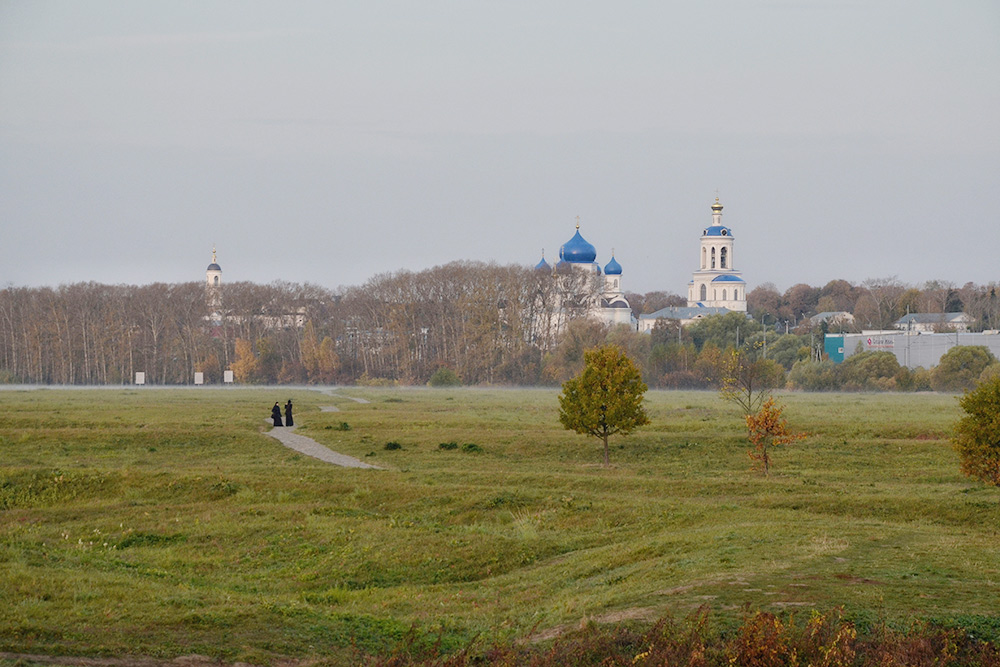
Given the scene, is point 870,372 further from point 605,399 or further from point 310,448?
point 310,448

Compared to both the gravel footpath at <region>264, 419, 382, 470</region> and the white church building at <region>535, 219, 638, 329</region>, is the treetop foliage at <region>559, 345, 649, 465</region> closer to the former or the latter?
the gravel footpath at <region>264, 419, 382, 470</region>

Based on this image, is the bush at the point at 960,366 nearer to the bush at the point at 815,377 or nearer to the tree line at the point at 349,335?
the bush at the point at 815,377

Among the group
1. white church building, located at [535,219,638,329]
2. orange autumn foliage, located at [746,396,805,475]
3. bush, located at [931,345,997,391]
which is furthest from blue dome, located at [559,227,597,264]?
orange autumn foliage, located at [746,396,805,475]

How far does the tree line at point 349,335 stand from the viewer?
8269cm

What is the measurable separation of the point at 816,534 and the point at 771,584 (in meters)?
4.44

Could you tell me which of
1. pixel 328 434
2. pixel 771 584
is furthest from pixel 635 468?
pixel 771 584

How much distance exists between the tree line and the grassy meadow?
Answer: 4430cm

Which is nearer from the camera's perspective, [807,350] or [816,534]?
[816,534]

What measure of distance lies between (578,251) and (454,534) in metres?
101

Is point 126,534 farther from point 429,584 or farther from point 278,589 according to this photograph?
point 429,584

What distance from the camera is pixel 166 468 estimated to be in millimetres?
27703

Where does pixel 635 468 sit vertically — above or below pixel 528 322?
below

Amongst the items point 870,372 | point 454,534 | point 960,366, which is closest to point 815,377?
point 870,372

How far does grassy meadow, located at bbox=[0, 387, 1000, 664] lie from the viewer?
1253 cm
